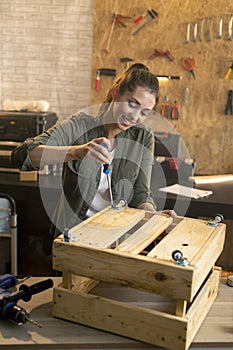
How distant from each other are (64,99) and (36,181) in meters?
0.91

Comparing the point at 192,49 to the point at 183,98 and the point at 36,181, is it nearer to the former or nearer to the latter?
the point at 183,98

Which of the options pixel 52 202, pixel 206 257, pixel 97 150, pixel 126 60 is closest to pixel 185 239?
pixel 206 257

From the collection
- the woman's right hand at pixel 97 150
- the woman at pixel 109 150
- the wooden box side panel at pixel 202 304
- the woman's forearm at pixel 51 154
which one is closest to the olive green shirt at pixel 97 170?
the woman at pixel 109 150

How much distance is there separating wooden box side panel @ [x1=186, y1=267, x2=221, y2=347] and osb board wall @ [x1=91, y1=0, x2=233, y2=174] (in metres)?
2.22

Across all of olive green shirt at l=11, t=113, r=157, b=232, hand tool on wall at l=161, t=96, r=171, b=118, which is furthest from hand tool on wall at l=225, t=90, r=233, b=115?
olive green shirt at l=11, t=113, r=157, b=232

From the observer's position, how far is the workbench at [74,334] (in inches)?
51.7

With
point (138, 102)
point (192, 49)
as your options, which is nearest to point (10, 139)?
point (192, 49)

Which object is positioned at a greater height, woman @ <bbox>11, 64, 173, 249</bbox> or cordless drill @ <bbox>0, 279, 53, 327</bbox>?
woman @ <bbox>11, 64, 173, 249</bbox>

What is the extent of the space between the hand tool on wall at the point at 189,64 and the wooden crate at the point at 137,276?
2322mm

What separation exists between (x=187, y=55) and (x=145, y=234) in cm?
244

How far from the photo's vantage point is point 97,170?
2039mm

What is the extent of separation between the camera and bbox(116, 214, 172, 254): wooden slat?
137cm

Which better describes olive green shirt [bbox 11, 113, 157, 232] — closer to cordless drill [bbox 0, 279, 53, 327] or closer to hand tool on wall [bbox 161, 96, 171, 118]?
cordless drill [bbox 0, 279, 53, 327]

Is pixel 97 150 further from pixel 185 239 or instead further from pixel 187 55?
pixel 187 55
